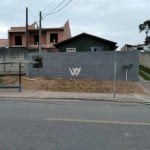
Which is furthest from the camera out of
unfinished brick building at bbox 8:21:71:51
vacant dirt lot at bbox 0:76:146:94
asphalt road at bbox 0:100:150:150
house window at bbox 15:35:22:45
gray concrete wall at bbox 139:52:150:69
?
house window at bbox 15:35:22:45

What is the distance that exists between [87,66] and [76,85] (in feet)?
10.6

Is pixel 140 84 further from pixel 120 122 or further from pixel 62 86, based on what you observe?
pixel 120 122

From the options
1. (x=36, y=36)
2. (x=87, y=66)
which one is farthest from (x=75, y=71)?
(x=36, y=36)

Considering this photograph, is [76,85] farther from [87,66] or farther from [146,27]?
[146,27]

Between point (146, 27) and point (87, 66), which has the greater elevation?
point (146, 27)

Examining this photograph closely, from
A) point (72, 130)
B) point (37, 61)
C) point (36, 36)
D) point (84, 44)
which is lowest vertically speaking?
point (72, 130)

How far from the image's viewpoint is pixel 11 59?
26.9 meters

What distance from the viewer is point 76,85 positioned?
21.0 metres

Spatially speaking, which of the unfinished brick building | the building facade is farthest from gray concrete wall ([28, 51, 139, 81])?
the unfinished brick building

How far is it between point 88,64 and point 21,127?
1587 centimetres

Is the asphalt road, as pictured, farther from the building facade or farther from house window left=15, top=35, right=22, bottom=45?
house window left=15, top=35, right=22, bottom=45

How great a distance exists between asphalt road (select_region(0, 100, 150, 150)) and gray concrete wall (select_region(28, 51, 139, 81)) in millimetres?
12646

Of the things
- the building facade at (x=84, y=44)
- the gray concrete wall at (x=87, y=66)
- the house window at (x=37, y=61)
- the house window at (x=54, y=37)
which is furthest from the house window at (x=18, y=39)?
the gray concrete wall at (x=87, y=66)

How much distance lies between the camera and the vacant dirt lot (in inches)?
782
